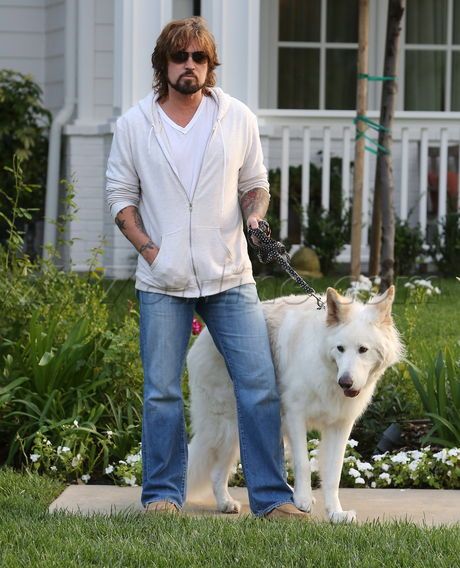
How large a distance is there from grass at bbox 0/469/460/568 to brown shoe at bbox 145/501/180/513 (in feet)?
0.26

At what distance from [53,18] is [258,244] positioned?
29.7 ft

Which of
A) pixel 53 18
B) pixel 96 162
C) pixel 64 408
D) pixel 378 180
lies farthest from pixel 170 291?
pixel 53 18

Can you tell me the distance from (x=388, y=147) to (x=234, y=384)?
447 centimetres

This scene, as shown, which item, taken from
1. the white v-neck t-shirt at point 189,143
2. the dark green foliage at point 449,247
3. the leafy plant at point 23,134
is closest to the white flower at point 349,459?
the white v-neck t-shirt at point 189,143

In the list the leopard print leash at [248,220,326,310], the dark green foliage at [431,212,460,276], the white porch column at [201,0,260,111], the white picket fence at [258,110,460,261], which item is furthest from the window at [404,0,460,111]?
the leopard print leash at [248,220,326,310]

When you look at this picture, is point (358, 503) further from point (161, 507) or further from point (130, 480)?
point (130, 480)

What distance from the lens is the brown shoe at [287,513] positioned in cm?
491

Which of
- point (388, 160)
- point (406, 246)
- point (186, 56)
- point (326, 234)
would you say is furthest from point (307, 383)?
point (406, 246)

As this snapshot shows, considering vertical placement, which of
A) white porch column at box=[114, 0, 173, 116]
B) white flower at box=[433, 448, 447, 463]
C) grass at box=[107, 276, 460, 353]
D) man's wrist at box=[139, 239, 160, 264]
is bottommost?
white flower at box=[433, 448, 447, 463]

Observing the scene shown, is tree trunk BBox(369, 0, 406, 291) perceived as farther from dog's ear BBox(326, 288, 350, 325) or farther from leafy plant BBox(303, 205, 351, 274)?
dog's ear BBox(326, 288, 350, 325)

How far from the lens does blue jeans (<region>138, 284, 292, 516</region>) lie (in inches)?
193

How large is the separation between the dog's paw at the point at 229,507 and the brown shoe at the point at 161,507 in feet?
1.18

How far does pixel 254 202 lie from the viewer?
16.4 ft

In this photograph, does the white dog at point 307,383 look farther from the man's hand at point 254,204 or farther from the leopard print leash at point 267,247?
the man's hand at point 254,204
